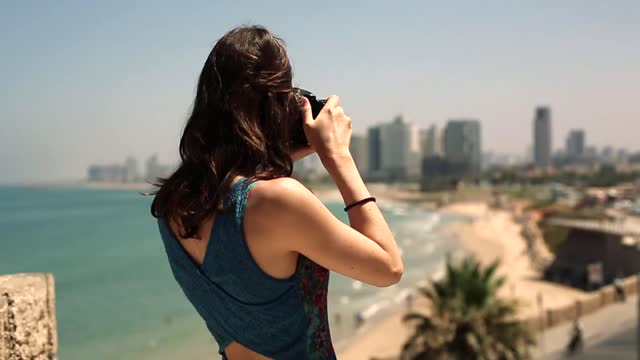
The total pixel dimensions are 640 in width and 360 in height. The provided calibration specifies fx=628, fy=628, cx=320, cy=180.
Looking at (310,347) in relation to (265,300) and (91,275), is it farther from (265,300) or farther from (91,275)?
(91,275)

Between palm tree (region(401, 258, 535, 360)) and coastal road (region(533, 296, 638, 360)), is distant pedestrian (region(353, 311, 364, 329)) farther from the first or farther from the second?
palm tree (region(401, 258, 535, 360))

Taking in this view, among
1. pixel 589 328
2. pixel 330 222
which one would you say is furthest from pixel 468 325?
pixel 330 222

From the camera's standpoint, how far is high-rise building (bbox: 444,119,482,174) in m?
148

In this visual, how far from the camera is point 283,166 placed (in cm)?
121

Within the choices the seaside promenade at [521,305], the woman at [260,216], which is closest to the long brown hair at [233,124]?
the woman at [260,216]

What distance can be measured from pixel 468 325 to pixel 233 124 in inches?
433

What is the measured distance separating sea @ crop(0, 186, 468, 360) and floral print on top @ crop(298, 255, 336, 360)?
20cm

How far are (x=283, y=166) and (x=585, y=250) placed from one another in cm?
2978

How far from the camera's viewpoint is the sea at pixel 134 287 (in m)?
28.0

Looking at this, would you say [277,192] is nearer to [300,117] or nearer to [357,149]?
[300,117]

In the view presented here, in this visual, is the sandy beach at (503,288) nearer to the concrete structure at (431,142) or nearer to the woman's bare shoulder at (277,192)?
the woman's bare shoulder at (277,192)

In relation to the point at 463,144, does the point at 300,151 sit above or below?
above

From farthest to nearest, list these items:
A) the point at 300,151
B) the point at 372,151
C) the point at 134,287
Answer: the point at 134,287
the point at 372,151
the point at 300,151

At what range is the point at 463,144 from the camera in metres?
159
